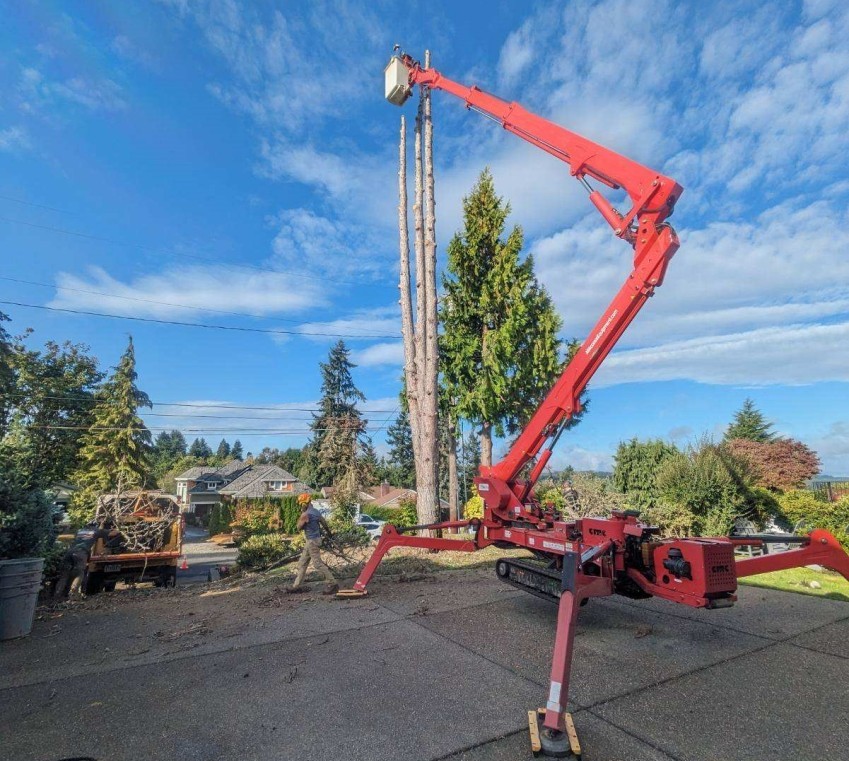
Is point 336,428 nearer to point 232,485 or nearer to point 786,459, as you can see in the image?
point 232,485

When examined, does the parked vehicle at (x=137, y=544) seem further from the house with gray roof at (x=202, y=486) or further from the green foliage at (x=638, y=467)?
the house with gray roof at (x=202, y=486)

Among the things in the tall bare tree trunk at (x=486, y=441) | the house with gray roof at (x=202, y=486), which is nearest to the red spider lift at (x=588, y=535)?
the tall bare tree trunk at (x=486, y=441)

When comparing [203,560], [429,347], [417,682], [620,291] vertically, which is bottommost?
[203,560]

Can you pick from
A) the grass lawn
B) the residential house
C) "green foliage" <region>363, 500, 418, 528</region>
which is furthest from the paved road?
the grass lawn

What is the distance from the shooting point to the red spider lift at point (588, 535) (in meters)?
3.73

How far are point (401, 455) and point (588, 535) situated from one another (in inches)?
2082

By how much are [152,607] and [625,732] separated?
20.8 ft

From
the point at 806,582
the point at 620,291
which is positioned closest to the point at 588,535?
the point at 620,291

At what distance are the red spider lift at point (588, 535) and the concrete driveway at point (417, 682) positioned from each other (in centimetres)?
51

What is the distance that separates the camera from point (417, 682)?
3.94m

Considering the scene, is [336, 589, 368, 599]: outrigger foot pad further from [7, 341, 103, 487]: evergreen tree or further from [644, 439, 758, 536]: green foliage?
[7, 341, 103, 487]: evergreen tree

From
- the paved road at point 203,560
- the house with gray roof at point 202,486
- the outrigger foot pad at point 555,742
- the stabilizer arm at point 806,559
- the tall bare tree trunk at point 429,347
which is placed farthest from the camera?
the house with gray roof at point 202,486

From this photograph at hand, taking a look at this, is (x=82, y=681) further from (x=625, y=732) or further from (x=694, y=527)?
(x=694, y=527)

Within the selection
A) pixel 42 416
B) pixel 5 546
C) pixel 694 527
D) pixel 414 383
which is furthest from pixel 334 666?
pixel 42 416
